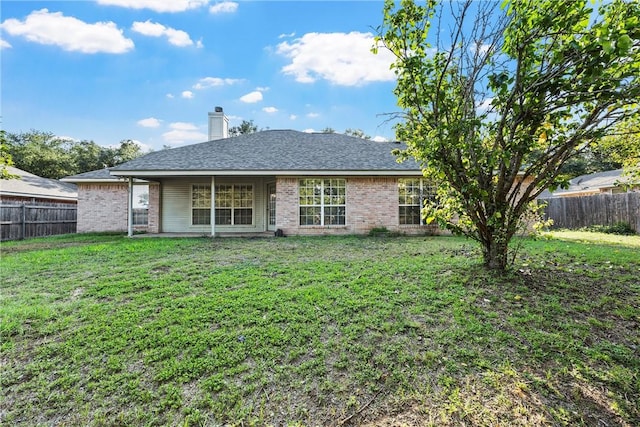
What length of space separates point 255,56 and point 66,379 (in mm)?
12792

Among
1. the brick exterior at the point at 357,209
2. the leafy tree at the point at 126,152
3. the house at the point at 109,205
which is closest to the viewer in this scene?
the brick exterior at the point at 357,209

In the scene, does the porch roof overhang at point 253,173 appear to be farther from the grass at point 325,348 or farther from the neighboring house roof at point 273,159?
the grass at point 325,348

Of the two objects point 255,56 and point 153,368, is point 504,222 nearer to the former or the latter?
point 153,368

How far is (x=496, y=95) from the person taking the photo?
4176 millimetres

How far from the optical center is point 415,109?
16.4 ft

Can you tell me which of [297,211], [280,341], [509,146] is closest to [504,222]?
[509,146]

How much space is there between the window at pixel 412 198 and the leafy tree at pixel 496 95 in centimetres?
644

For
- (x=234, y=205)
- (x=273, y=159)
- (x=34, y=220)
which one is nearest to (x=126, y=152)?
(x=34, y=220)

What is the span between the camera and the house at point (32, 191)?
14.9 metres

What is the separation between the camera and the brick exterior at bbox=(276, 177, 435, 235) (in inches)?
456

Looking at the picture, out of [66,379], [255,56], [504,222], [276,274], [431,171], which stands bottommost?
[66,379]

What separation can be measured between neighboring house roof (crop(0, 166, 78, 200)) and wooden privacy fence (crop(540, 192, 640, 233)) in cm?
2562

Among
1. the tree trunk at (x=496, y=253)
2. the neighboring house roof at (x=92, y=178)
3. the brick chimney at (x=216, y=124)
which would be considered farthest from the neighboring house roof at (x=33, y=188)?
the tree trunk at (x=496, y=253)

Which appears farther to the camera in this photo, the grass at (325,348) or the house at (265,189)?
the house at (265,189)
